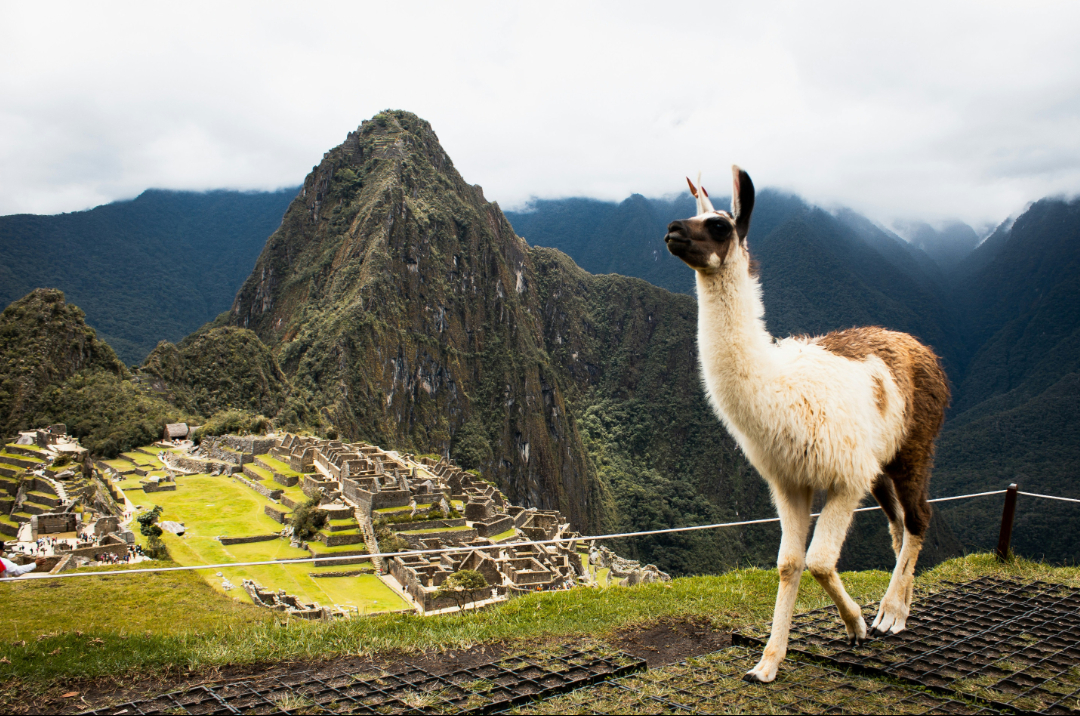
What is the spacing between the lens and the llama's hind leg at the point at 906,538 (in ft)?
10.5

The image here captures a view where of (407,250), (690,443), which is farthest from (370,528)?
(690,443)

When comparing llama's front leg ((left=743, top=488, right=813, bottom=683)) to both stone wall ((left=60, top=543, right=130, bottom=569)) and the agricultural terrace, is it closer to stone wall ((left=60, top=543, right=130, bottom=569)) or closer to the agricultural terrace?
the agricultural terrace

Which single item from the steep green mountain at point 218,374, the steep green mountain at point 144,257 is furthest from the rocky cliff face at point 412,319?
the steep green mountain at point 144,257

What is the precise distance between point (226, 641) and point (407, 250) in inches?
2911

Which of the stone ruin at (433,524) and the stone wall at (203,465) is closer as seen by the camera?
the stone ruin at (433,524)

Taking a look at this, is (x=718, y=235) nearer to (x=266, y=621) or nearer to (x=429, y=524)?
(x=266, y=621)

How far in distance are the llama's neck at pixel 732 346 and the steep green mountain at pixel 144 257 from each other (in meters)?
90.5

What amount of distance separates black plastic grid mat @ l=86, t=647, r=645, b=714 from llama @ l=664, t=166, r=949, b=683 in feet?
2.56

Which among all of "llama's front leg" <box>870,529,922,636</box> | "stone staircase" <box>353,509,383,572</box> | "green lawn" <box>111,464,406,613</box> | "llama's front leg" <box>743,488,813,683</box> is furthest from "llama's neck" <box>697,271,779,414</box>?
"stone staircase" <box>353,509,383,572</box>

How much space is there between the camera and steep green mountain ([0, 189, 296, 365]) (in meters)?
86.5

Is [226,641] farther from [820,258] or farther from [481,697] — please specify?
[820,258]

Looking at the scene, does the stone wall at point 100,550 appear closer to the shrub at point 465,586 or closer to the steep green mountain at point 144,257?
the shrub at point 465,586

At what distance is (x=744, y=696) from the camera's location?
2.46 m

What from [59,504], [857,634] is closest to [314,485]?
[59,504]
